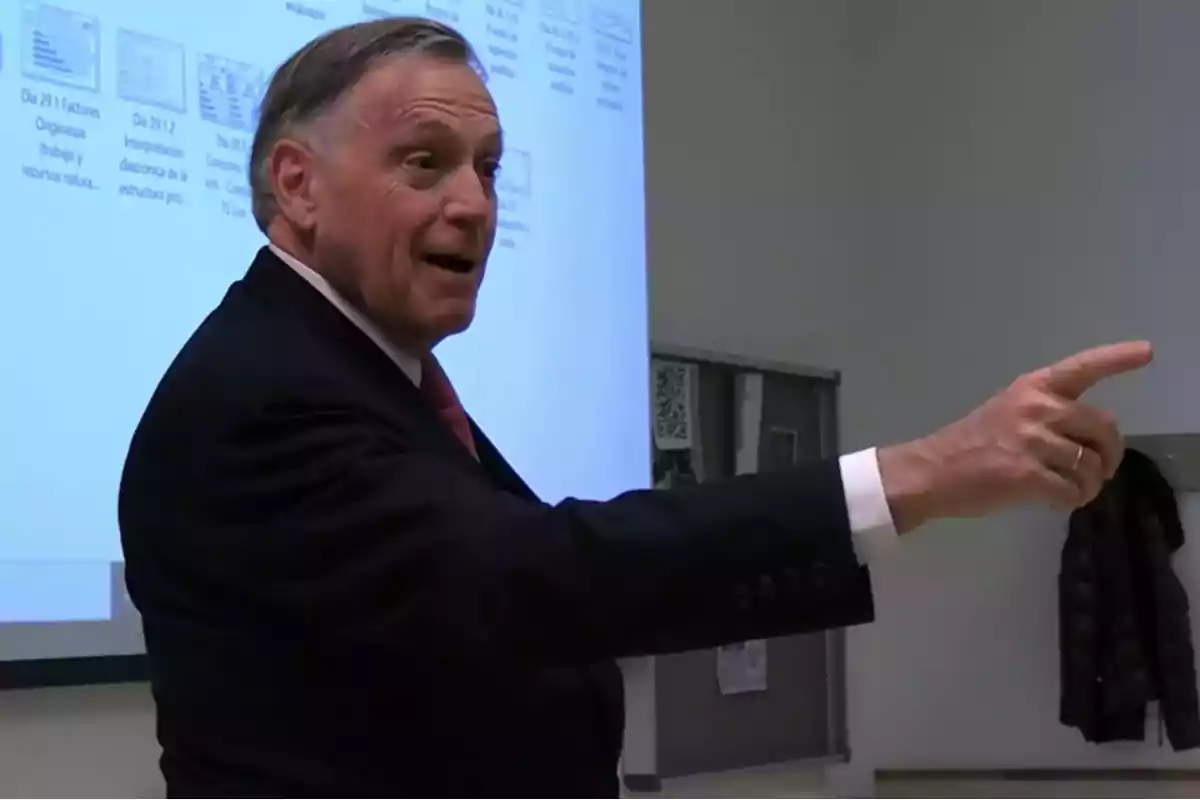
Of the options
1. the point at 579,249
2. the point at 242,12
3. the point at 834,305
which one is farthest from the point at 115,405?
the point at 834,305

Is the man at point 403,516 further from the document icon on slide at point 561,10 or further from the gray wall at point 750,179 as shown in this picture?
the gray wall at point 750,179

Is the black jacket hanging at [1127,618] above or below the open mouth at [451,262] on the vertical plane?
below

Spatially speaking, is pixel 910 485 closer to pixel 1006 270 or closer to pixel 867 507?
pixel 867 507

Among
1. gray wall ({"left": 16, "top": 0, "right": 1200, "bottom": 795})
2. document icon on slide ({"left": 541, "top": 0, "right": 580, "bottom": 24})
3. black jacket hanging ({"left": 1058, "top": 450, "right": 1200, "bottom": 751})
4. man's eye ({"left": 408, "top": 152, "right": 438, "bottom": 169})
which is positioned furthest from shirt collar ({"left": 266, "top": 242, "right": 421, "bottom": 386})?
black jacket hanging ({"left": 1058, "top": 450, "right": 1200, "bottom": 751})

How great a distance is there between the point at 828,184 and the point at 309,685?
2.56 metres

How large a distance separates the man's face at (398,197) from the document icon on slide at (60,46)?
1.96 ft

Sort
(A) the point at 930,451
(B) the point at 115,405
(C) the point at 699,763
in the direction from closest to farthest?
(A) the point at 930,451 < (B) the point at 115,405 < (C) the point at 699,763

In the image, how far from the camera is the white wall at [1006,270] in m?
3.19

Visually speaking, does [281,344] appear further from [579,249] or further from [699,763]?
[699,763]

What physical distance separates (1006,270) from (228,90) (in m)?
1.99

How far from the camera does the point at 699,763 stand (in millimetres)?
2754

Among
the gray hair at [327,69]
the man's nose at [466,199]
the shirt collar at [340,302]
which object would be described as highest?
the gray hair at [327,69]

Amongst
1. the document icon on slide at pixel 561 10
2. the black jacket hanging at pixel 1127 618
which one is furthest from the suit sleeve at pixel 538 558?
the black jacket hanging at pixel 1127 618

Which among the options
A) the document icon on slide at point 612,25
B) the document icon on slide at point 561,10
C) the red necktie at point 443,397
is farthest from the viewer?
the document icon on slide at point 612,25
